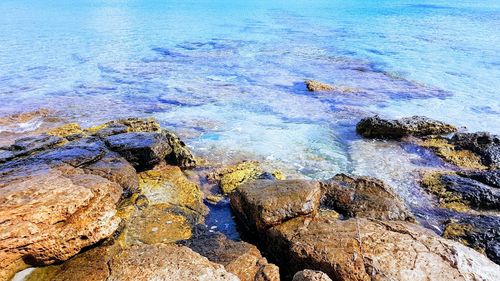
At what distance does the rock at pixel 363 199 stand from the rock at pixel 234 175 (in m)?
2.02

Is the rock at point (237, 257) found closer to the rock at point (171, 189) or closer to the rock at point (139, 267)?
the rock at point (139, 267)

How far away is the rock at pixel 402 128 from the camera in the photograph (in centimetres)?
1124

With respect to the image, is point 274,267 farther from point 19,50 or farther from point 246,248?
point 19,50

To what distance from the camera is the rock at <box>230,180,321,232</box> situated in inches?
230

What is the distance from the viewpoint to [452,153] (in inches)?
394

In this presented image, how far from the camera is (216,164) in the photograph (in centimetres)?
973

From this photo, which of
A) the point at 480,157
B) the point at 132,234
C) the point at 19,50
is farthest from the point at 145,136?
the point at 19,50

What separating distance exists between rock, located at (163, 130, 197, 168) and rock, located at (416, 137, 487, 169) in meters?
6.76

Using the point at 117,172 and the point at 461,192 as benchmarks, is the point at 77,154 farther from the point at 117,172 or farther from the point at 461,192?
the point at 461,192

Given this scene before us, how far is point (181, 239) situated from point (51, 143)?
13.8 ft

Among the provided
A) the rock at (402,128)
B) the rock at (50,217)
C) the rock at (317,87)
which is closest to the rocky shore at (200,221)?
the rock at (50,217)

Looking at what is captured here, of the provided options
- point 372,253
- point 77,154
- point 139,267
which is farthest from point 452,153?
point 77,154

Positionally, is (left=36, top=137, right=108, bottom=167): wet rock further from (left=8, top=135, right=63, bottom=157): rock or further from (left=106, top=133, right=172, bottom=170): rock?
(left=8, top=135, right=63, bottom=157): rock

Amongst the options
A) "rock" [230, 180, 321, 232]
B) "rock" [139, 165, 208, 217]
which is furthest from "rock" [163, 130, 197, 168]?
"rock" [230, 180, 321, 232]
